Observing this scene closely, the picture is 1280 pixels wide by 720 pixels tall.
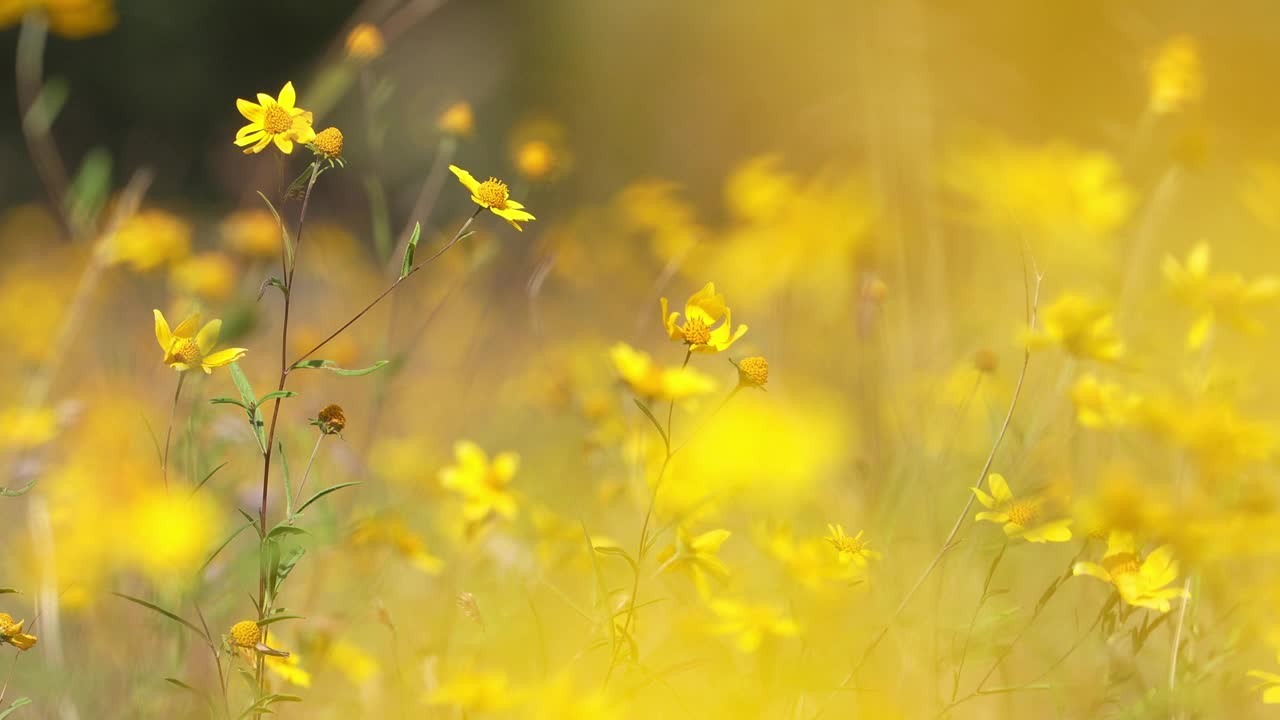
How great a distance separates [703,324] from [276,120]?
314 mm

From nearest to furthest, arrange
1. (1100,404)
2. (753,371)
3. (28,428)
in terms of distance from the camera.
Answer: (753,371), (1100,404), (28,428)

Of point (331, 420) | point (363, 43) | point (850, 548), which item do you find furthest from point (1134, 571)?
point (363, 43)

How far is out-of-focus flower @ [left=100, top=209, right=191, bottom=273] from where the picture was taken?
43.6 inches

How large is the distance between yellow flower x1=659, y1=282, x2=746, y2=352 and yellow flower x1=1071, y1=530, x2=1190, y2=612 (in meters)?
0.28

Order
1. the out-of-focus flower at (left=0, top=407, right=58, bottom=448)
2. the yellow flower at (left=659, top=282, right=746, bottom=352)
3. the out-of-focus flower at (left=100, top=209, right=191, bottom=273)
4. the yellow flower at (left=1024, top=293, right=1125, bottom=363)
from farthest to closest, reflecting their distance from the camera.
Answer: the out-of-focus flower at (left=100, top=209, right=191, bottom=273)
the out-of-focus flower at (left=0, top=407, right=58, bottom=448)
the yellow flower at (left=1024, top=293, right=1125, bottom=363)
the yellow flower at (left=659, top=282, right=746, bottom=352)

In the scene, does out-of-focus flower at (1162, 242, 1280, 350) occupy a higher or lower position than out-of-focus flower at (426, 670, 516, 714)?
higher

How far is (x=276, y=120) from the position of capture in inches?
23.0

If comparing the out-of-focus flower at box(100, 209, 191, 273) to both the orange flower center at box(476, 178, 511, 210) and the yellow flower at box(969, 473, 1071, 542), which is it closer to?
the orange flower center at box(476, 178, 511, 210)

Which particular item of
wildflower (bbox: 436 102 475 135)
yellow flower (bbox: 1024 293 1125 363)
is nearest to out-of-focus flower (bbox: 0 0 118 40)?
wildflower (bbox: 436 102 475 135)

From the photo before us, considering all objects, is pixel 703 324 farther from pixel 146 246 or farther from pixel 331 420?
pixel 146 246

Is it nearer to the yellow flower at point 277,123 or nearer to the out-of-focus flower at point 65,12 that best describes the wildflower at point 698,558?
the yellow flower at point 277,123

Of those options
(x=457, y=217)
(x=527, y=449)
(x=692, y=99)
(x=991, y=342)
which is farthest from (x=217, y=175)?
(x=991, y=342)

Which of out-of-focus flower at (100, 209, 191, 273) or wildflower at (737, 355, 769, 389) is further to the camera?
out-of-focus flower at (100, 209, 191, 273)

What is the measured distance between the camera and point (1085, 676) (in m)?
0.82
